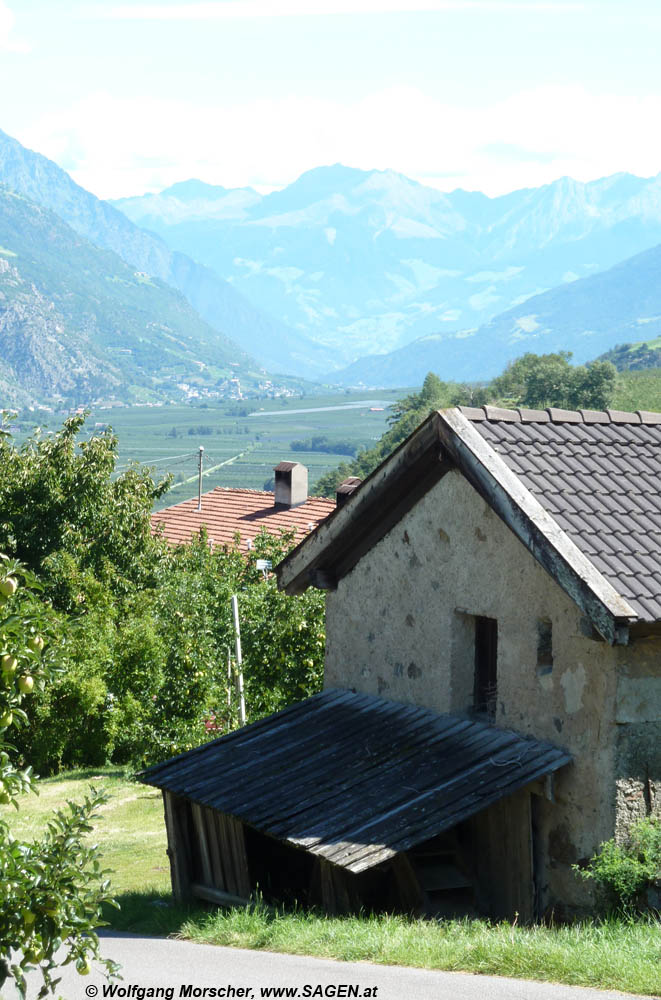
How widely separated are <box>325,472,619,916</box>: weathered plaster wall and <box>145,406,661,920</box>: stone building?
19mm

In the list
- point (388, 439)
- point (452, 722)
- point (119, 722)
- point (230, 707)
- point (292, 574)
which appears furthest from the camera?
point (388, 439)

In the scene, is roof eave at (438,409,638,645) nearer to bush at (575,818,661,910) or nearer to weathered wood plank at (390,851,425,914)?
bush at (575,818,661,910)

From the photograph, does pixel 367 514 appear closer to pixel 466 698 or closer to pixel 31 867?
pixel 466 698

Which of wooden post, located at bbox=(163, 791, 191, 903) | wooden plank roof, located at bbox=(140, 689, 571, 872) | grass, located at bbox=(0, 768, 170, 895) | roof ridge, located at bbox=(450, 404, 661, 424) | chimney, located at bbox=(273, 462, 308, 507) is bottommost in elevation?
grass, located at bbox=(0, 768, 170, 895)

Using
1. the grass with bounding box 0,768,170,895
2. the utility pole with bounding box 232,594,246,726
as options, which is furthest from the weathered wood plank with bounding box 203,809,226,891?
the utility pole with bounding box 232,594,246,726

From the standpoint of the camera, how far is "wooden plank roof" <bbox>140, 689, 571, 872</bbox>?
9.03m

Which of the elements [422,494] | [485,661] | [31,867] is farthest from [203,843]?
[31,867]

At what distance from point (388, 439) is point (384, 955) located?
9741cm

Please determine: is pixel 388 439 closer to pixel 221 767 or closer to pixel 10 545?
pixel 10 545

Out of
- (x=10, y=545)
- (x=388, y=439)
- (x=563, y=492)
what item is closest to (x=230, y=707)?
(x=10, y=545)

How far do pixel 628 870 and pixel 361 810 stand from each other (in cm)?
207

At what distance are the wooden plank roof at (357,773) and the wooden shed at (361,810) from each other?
0.05 feet

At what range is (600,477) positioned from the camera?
10.3 metres

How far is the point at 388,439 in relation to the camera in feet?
344
